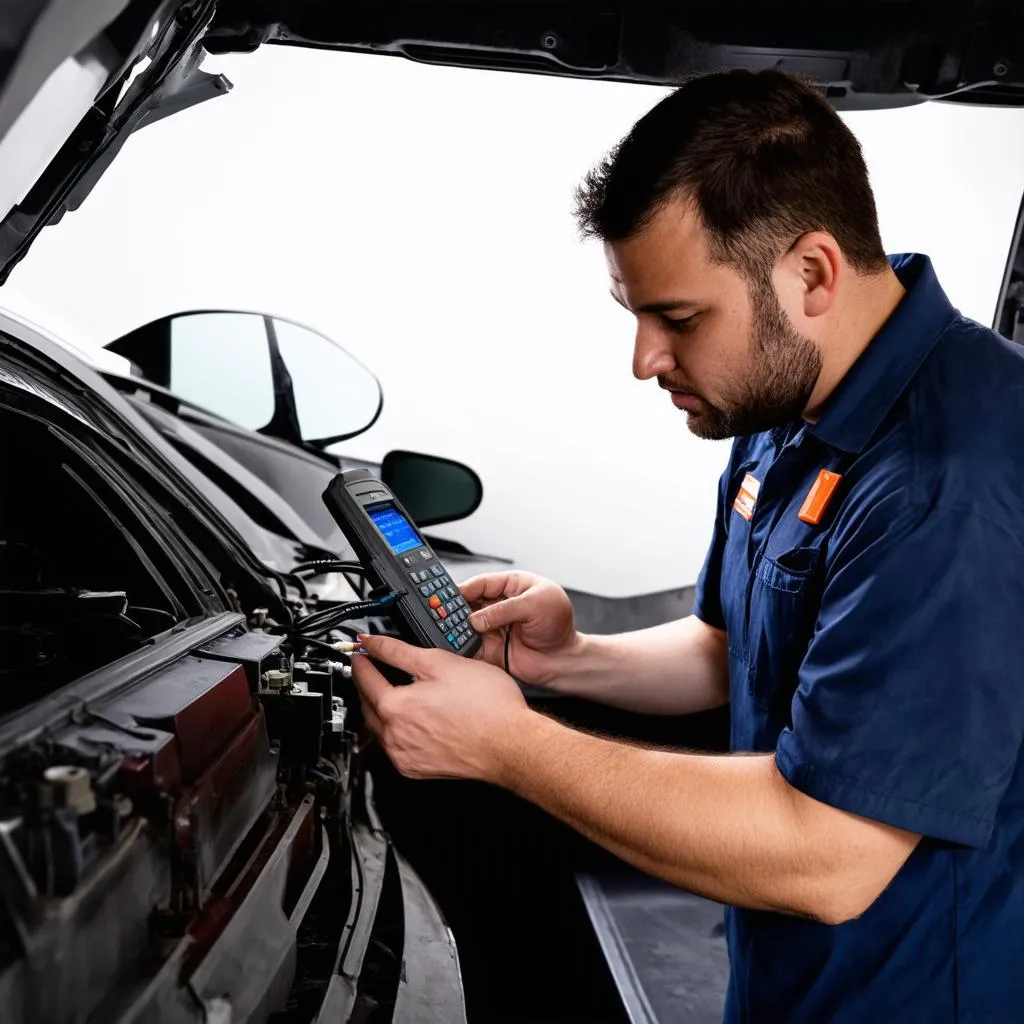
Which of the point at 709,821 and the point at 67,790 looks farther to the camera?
the point at 709,821

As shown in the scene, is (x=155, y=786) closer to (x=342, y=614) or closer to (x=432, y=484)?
(x=342, y=614)

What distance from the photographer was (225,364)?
197 cm

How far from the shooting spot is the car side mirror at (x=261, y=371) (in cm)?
187

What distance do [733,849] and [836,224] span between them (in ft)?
1.81

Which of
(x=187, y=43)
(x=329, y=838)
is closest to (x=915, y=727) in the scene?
(x=329, y=838)

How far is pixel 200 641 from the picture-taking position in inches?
35.2

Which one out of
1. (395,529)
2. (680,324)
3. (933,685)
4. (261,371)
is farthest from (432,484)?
(933,685)

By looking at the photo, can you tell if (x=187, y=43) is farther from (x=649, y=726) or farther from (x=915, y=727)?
(x=649, y=726)

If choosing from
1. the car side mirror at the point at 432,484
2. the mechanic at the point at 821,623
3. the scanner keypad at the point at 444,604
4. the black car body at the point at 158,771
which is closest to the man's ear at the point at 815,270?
the mechanic at the point at 821,623

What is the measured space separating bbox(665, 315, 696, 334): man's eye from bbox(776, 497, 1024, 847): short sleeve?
27 centimetres

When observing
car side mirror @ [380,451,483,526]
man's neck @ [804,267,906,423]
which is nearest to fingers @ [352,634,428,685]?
man's neck @ [804,267,906,423]

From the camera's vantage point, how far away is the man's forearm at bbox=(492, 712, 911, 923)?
28.9 inches

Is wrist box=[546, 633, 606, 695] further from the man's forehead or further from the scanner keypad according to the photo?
the man's forehead

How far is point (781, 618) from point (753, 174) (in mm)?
415
